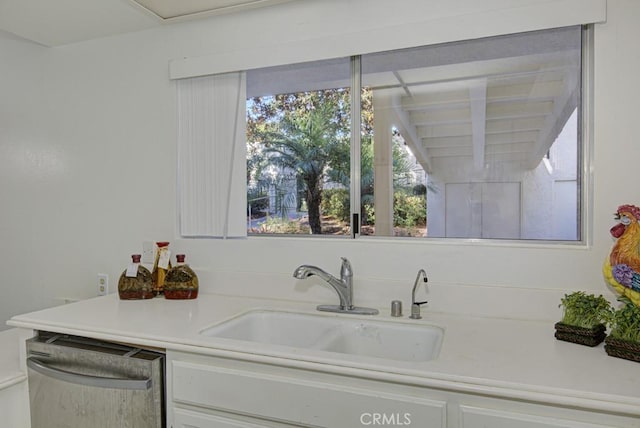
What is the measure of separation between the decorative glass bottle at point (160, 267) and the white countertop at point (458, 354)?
22 cm

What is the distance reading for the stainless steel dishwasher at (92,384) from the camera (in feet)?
4.36

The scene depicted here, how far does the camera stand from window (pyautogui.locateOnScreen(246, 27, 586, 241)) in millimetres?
1574

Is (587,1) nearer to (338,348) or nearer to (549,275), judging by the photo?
(549,275)

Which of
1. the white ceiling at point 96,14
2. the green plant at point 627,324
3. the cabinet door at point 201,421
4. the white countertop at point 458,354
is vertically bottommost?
the cabinet door at point 201,421

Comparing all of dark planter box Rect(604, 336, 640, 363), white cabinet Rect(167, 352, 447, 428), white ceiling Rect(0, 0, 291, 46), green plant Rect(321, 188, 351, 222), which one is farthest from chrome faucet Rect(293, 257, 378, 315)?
white ceiling Rect(0, 0, 291, 46)

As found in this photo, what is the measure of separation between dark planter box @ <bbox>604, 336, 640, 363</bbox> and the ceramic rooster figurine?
0.22 metres

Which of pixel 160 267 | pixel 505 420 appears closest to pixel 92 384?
pixel 160 267

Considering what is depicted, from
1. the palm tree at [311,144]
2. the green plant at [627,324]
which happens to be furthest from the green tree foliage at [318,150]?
the green plant at [627,324]

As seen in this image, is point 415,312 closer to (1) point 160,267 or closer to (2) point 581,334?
(2) point 581,334

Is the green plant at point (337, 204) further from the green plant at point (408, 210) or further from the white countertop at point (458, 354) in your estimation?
the white countertop at point (458, 354)

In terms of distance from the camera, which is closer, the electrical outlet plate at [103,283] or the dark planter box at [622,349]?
the dark planter box at [622,349]

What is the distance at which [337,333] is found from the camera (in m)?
1.58

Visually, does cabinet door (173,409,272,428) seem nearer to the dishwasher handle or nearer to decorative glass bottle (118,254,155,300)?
the dishwasher handle

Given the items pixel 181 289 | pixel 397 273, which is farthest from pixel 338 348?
pixel 181 289
